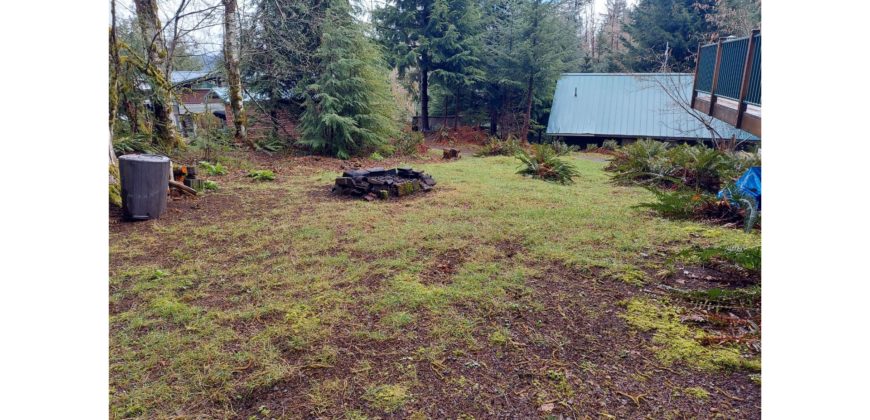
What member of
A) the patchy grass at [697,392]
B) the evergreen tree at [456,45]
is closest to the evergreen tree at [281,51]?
the evergreen tree at [456,45]

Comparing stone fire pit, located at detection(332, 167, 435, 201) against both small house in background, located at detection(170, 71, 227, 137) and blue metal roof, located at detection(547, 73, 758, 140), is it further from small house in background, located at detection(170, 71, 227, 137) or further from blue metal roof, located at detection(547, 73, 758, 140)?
blue metal roof, located at detection(547, 73, 758, 140)

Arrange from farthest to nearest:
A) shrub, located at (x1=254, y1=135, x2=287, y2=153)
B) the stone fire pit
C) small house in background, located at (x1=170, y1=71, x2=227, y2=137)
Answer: shrub, located at (x1=254, y1=135, x2=287, y2=153), small house in background, located at (x1=170, y1=71, x2=227, y2=137), the stone fire pit

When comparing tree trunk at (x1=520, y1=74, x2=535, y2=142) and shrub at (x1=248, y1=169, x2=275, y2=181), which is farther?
tree trunk at (x1=520, y1=74, x2=535, y2=142)

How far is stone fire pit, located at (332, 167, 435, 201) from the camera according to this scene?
702 centimetres

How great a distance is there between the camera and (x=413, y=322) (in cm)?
289

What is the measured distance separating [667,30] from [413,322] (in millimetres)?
24076

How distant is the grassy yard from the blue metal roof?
48.0 feet

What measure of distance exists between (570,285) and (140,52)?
32.6 ft

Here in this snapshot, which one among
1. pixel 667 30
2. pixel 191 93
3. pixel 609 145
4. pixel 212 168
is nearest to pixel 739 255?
pixel 212 168

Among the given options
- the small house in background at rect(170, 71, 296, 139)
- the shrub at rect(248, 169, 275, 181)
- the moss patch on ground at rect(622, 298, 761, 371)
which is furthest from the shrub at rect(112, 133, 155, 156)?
the moss patch on ground at rect(622, 298, 761, 371)

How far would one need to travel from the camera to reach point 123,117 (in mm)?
8812

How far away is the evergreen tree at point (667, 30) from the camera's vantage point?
21062 millimetres
